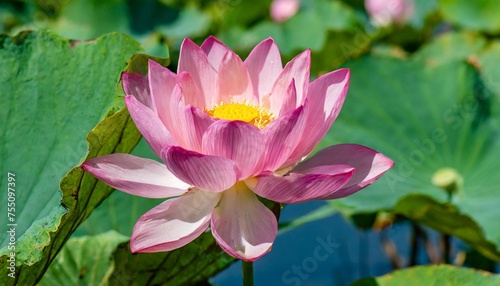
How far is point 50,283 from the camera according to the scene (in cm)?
101

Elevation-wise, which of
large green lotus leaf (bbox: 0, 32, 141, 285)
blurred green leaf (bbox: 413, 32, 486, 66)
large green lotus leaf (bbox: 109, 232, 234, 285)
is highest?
large green lotus leaf (bbox: 0, 32, 141, 285)

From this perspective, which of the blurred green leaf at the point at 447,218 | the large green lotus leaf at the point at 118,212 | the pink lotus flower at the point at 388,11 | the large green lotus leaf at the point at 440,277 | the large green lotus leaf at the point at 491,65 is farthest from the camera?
the pink lotus flower at the point at 388,11

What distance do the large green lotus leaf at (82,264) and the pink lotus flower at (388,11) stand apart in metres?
1.65

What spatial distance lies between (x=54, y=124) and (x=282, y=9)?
5.89ft

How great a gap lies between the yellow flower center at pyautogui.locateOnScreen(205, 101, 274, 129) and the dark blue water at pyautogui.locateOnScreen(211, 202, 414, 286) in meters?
1.26

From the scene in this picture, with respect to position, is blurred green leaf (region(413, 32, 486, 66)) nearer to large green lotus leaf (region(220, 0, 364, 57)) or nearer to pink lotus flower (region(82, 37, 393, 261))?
large green lotus leaf (region(220, 0, 364, 57))

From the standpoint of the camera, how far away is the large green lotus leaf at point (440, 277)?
3.11ft

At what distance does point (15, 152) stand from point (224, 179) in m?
0.34

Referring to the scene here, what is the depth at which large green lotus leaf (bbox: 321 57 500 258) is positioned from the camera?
1.51 m

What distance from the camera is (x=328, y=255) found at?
2.07 metres

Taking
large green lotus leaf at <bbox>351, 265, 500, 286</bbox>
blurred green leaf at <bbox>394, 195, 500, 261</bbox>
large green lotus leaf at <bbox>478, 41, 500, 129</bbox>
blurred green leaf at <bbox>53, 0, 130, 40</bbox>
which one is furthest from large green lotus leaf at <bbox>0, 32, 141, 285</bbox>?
blurred green leaf at <bbox>53, 0, 130, 40</bbox>

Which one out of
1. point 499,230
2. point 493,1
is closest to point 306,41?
point 493,1

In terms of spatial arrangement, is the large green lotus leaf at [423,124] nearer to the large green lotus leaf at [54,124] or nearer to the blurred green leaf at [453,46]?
the blurred green leaf at [453,46]

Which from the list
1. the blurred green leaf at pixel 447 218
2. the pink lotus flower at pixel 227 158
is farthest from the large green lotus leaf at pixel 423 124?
the pink lotus flower at pixel 227 158
